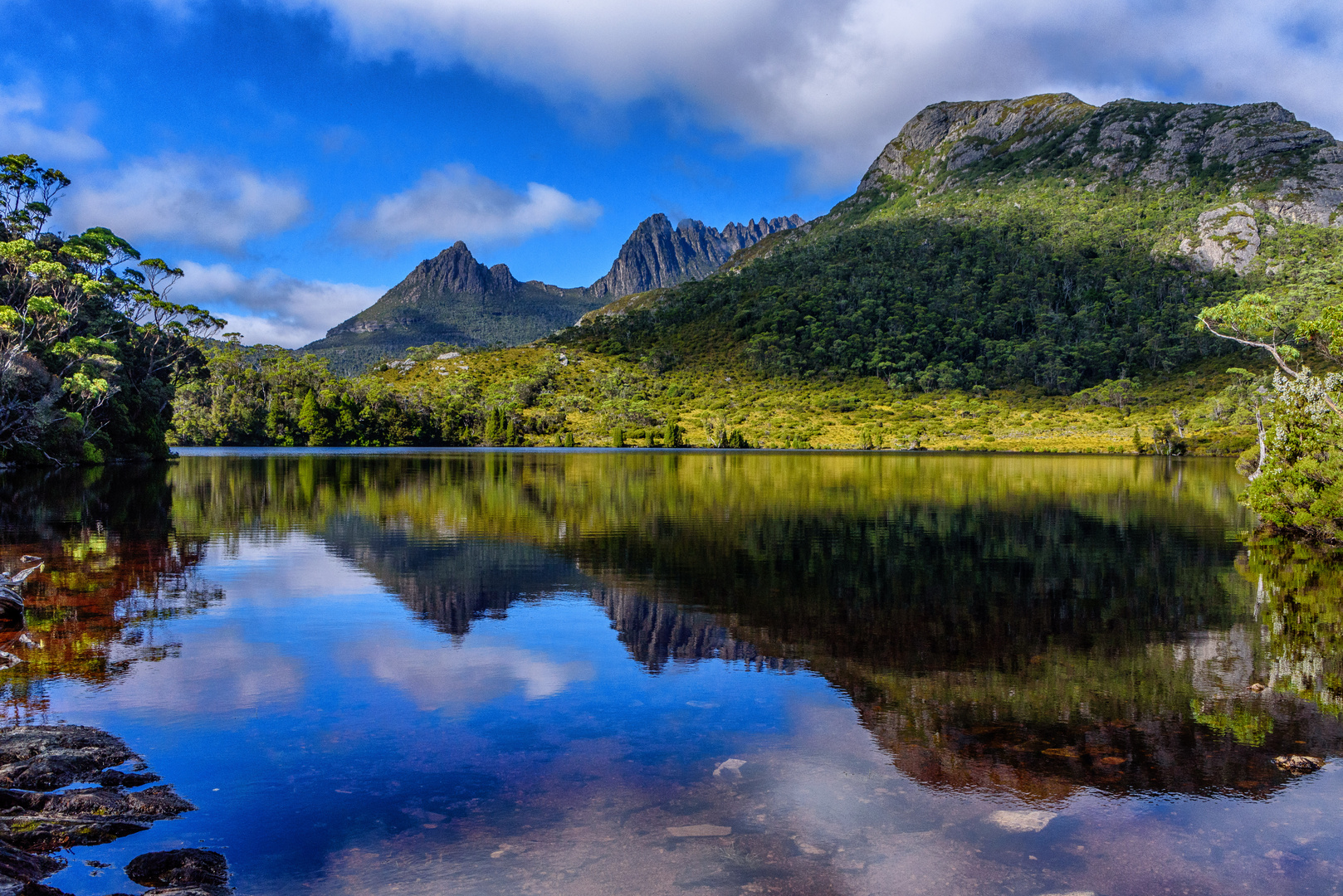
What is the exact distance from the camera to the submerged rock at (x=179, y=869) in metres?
6.77

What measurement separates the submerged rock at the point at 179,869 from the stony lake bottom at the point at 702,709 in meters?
0.16

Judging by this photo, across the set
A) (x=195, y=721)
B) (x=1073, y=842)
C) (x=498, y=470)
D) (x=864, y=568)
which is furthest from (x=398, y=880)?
(x=498, y=470)

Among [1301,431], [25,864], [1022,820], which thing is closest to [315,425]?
[1301,431]

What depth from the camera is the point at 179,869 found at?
6.92m

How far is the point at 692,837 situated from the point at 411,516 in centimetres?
2934

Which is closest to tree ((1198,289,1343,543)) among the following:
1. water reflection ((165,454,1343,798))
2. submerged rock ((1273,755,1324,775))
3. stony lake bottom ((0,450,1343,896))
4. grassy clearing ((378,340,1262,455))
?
stony lake bottom ((0,450,1343,896))

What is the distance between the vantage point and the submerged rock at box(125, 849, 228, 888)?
22.2 ft

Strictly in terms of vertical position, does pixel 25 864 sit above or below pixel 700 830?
above

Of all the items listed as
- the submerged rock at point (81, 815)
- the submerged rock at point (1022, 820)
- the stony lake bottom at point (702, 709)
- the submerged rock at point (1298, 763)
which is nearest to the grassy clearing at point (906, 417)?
the stony lake bottom at point (702, 709)

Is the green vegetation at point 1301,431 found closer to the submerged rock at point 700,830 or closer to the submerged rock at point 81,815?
the submerged rock at point 700,830

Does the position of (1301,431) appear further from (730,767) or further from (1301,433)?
(730,767)

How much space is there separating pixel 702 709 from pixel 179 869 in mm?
6545

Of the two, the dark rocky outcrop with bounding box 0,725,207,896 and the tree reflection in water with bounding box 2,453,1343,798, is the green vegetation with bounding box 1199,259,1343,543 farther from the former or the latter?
the dark rocky outcrop with bounding box 0,725,207,896

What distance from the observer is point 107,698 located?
37.3 ft
